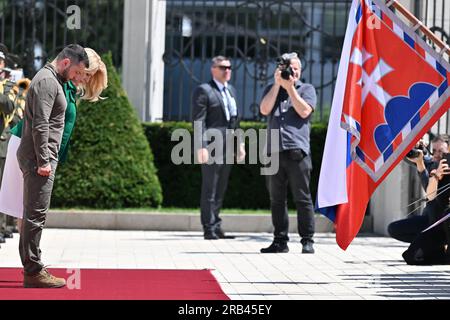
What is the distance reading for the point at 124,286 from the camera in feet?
27.8

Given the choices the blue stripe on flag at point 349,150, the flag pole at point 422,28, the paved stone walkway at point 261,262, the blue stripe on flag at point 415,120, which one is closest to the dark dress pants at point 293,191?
the paved stone walkway at point 261,262

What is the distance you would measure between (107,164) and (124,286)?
20.4ft

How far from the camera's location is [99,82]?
868 cm

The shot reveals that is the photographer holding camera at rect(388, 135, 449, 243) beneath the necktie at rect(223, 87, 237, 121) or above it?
beneath

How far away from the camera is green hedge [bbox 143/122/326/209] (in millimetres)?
15617

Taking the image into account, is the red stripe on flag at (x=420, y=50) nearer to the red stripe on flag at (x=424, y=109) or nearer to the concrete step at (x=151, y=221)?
the red stripe on flag at (x=424, y=109)

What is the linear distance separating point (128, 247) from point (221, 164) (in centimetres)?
194

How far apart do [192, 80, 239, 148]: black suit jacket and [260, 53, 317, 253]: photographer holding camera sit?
5.52 ft

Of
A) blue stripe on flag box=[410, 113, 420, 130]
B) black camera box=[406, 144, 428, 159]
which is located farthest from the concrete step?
blue stripe on flag box=[410, 113, 420, 130]

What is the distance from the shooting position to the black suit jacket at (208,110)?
13.4 m

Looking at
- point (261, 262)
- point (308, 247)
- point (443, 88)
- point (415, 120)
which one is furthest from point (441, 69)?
point (308, 247)

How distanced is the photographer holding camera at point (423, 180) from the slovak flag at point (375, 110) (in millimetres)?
1128

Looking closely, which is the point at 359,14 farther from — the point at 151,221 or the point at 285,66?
the point at 151,221

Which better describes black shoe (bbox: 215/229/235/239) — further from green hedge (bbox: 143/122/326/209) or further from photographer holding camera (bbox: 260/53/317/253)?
green hedge (bbox: 143/122/326/209)
